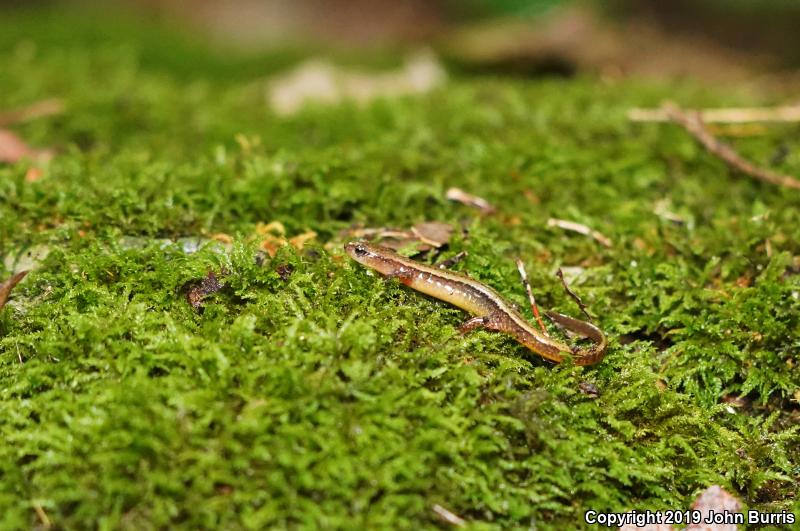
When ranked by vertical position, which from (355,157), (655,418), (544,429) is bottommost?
(655,418)

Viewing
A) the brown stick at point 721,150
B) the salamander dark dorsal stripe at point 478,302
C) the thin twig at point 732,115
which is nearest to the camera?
the salamander dark dorsal stripe at point 478,302

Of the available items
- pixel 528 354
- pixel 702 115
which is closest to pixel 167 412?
pixel 528 354

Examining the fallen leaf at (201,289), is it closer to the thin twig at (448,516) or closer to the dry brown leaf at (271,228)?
the dry brown leaf at (271,228)

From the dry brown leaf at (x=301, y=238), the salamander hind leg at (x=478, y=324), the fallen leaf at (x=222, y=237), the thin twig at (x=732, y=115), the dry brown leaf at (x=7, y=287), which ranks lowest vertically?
the thin twig at (x=732, y=115)

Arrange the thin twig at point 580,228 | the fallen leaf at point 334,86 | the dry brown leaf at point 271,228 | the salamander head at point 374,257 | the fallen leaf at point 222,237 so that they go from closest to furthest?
the salamander head at point 374,257, the fallen leaf at point 222,237, the dry brown leaf at point 271,228, the thin twig at point 580,228, the fallen leaf at point 334,86

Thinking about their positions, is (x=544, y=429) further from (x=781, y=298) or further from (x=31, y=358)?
(x=31, y=358)

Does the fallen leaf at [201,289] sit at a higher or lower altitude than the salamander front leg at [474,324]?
higher

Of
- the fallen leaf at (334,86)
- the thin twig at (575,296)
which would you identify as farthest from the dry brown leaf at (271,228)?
the fallen leaf at (334,86)
